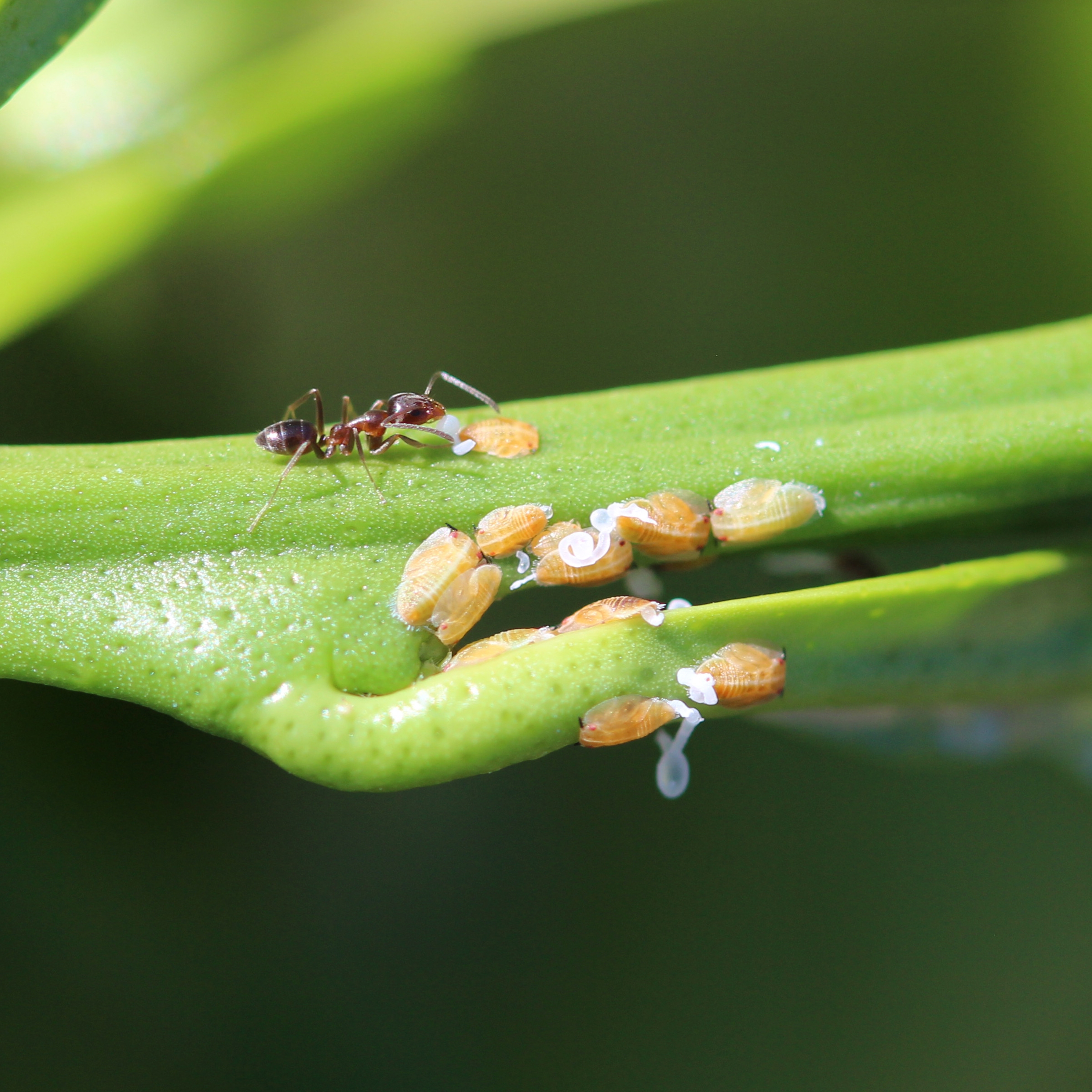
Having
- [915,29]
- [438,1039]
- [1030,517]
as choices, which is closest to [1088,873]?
[1030,517]

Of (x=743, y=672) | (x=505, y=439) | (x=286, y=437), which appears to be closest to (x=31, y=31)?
(x=286, y=437)

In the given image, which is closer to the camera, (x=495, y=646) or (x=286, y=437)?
(x=495, y=646)

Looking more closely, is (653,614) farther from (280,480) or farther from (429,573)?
(280,480)

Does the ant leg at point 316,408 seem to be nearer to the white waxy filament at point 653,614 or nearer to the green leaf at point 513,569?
the green leaf at point 513,569

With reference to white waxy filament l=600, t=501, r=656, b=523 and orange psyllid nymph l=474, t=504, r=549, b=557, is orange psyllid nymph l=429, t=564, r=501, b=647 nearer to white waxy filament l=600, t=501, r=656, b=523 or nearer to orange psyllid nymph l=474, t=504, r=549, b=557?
orange psyllid nymph l=474, t=504, r=549, b=557

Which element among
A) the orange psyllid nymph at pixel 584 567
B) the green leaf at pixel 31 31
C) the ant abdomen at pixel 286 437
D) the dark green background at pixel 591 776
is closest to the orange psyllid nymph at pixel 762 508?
the orange psyllid nymph at pixel 584 567

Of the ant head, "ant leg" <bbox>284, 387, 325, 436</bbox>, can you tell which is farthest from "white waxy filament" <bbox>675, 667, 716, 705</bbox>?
"ant leg" <bbox>284, 387, 325, 436</bbox>
